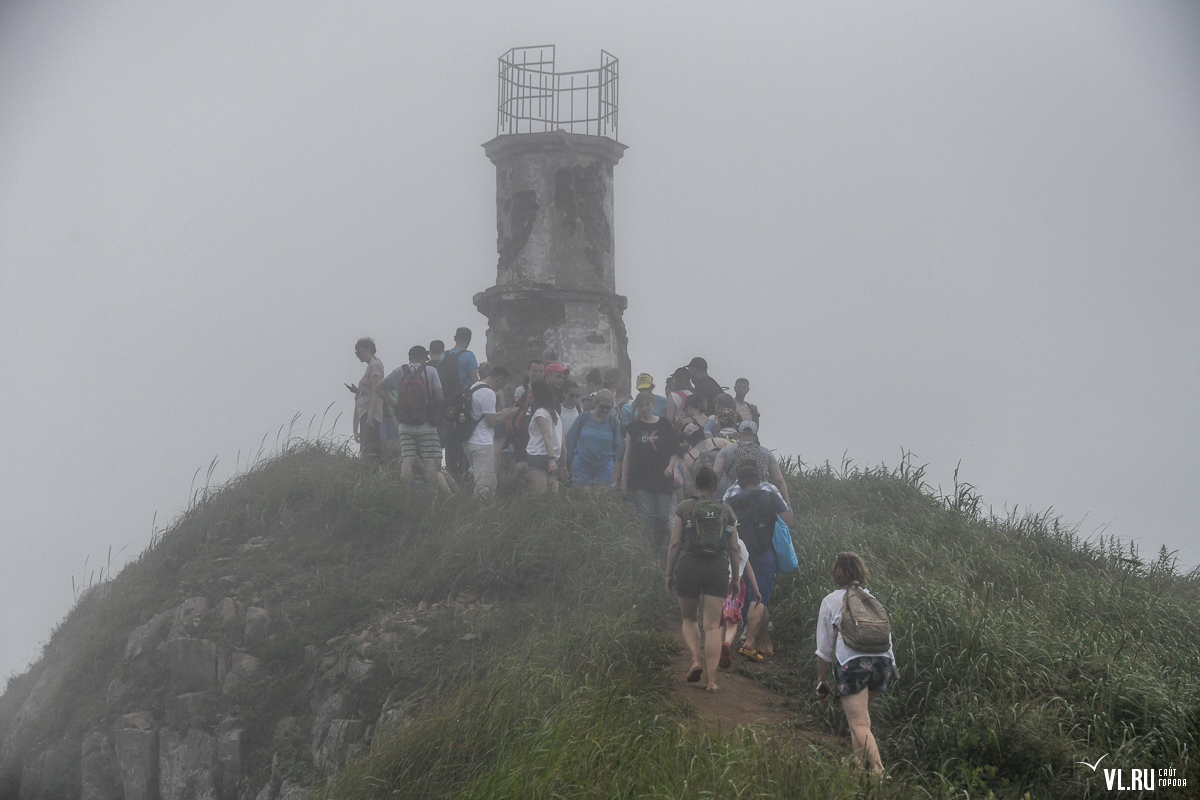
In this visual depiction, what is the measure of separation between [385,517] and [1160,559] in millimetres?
9361

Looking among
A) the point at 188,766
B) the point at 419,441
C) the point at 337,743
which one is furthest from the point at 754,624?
the point at 188,766

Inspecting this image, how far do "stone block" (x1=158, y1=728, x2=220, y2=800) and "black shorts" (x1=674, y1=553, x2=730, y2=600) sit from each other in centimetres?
551

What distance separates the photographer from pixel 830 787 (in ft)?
19.7

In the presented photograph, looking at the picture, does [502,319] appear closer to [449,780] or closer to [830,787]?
[449,780]

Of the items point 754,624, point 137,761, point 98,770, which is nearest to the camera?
point 754,624

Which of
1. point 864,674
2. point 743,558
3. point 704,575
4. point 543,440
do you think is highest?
point 543,440

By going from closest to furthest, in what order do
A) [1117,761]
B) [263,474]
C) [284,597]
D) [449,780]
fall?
1. [1117,761]
2. [449,780]
3. [284,597]
4. [263,474]

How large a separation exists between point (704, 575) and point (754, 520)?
110cm

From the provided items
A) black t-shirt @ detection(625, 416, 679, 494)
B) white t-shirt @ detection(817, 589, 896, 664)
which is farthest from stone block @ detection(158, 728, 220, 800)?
white t-shirt @ detection(817, 589, 896, 664)

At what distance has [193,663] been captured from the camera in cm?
1109

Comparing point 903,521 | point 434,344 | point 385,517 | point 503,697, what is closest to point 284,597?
point 385,517

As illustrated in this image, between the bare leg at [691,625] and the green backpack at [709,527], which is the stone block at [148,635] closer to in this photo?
the bare leg at [691,625]

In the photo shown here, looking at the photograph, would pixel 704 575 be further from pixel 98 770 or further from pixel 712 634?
pixel 98 770

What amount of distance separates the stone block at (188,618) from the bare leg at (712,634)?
6334 millimetres
